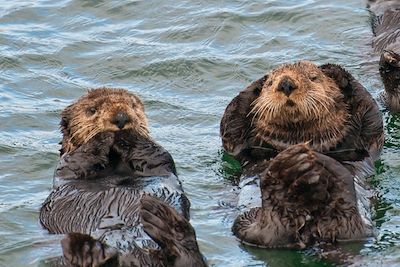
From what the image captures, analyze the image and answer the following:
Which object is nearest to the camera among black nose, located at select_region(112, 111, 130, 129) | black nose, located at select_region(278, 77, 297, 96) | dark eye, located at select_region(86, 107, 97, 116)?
black nose, located at select_region(112, 111, 130, 129)

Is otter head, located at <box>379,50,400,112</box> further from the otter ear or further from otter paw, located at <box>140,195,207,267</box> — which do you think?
otter paw, located at <box>140,195,207,267</box>

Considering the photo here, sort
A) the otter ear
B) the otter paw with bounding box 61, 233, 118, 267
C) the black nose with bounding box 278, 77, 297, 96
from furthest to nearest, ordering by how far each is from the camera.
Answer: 1. the otter ear
2. the black nose with bounding box 278, 77, 297, 96
3. the otter paw with bounding box 61, 233, 118, 267

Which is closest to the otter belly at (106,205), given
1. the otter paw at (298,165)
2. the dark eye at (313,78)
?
the otter paw at (298,165)

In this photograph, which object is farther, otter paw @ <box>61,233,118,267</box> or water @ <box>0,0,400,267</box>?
water @ <box>0,0,400,267</box>

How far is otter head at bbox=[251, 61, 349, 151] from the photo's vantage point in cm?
751

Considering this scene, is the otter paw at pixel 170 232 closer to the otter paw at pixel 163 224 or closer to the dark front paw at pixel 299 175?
the otter paw at pixel 163 224

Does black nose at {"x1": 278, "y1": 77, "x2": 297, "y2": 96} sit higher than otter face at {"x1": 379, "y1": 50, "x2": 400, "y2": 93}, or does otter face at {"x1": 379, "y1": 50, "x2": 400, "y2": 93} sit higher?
black nose at {"x1": 278, "y1": 77, "x2": 297, "y2": 96}

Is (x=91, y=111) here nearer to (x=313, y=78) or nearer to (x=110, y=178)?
(x=110, y=178)

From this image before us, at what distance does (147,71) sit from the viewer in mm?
11000

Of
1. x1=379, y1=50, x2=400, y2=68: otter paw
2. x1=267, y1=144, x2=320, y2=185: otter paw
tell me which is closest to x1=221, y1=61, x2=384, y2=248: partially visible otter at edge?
x1=267, y1=144, x2=320, y2=185: otter paw

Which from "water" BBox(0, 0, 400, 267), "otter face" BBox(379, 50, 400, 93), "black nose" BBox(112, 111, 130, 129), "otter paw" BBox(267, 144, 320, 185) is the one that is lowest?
"water" BBox(0, 0, 400, 267)

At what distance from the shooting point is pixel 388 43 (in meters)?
10.6

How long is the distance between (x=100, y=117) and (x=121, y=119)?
173 millimetres

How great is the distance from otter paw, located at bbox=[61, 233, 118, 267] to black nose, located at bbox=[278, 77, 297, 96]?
2.45 meters
